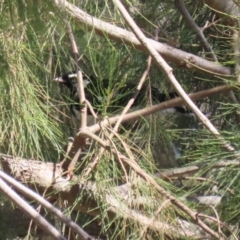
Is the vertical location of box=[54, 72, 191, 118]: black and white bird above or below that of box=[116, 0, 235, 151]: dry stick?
below

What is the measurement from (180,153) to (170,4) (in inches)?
17.4

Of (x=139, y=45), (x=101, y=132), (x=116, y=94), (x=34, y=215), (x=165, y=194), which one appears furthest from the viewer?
(x=116, y=94)

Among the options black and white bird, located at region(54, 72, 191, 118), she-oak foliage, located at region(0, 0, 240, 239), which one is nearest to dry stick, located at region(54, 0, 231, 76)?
she-oak foliage, located at region(0, 0, 240, 239)

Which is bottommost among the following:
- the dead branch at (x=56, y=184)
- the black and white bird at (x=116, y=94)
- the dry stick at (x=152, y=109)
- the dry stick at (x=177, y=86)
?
the dead branch at (x=56, y=184)

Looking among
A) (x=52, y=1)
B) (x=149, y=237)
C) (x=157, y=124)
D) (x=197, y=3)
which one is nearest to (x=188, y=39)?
(x=197, y=3)

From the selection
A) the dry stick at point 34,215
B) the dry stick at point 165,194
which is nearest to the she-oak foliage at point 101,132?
the dry stick at point 165,194

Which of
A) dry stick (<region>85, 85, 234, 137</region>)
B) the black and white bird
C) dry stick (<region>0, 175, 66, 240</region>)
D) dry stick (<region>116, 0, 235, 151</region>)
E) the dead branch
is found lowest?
the dead branch

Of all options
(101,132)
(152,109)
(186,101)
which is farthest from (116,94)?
(186,101)

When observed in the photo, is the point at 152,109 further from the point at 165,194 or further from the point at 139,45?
the point at 165,194

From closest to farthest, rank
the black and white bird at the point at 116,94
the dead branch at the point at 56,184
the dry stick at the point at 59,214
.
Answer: the dry stick at the point at 59,214, the dead branch at the point at 56,184, the black and white bird at the point at 116,94

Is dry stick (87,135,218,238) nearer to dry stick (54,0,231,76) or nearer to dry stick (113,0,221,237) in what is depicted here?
dry stick (113,0,221,237)

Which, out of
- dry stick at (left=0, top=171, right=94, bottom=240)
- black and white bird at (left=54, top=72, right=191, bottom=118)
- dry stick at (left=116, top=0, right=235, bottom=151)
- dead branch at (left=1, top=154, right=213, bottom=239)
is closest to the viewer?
dry stick at (left=0, top=171, right=94, bottom=240)

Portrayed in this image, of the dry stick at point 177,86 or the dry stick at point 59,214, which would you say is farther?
the dry stick at point 177,86

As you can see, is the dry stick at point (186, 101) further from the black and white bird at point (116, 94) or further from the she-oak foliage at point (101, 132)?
the black and white bird at point (116, 94)
